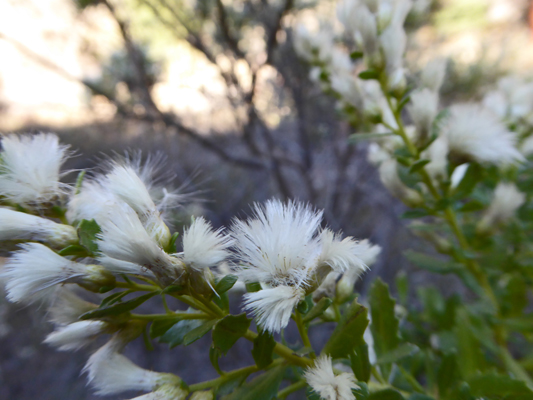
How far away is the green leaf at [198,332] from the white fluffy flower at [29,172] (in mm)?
244

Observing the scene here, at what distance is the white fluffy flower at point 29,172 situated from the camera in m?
0.42

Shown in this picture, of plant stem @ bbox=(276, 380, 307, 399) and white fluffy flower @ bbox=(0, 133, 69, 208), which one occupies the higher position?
white fluffy flower @ bbox=(0, 133, 69, 208)

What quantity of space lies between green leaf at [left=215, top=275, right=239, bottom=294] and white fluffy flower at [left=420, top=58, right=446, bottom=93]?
0.55 metres

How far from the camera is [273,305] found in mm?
351

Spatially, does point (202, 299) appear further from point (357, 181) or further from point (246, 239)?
point (357, 181)

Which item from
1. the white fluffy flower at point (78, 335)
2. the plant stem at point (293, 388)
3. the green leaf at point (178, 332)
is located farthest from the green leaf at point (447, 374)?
the white fluffy flower at point (78, 335)

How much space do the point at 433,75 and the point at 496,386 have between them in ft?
1.73

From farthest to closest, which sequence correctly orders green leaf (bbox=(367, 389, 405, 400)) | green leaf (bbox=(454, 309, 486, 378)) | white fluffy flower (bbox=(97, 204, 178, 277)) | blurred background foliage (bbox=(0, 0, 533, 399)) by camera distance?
1. blurred background foliage (bbox=(0, 0, 533, 399))
2. green leaf (bbox=(454, 309, 486, 378))
3. green leaf (bbox=(367, 389, 405, 400))
4. white fluffy flower (bbox=(97, 204, 178, 277))

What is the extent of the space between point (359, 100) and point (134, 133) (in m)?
2.01

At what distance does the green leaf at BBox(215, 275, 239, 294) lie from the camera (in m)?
0.38

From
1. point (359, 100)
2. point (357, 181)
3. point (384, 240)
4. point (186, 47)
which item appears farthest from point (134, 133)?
point (359, 100)

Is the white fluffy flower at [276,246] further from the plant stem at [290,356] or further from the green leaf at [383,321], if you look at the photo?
the green leaf at [383,321]

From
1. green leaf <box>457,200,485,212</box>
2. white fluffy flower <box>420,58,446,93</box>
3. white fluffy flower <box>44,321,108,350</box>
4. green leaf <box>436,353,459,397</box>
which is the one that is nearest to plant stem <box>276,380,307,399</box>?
white fluffy flower <box>44,321,108,350</box>

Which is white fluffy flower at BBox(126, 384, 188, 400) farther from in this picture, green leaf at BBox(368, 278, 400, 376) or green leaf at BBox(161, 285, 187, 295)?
green leaf at BBox(368, 278, 400, 376)
